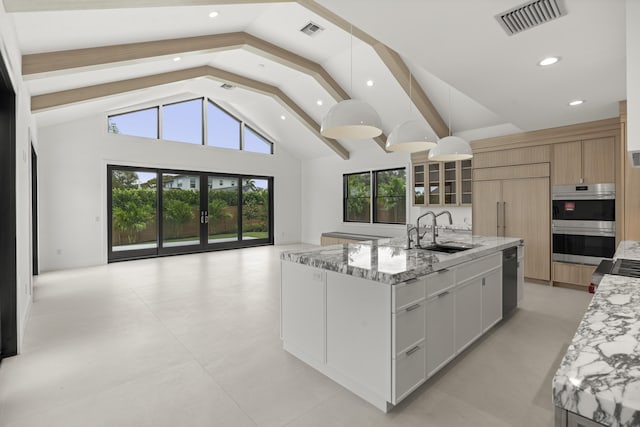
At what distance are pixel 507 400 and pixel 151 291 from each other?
457 cm

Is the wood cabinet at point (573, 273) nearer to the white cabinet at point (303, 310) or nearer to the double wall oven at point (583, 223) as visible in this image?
the double wall oven at point (583, 223)

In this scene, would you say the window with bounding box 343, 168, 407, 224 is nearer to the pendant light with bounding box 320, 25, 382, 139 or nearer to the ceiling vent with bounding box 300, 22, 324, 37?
the ceiling vent with bounding box 300, 22, 324, 37

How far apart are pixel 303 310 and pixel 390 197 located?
243 inches

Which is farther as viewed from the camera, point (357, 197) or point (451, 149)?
point (357, 197)

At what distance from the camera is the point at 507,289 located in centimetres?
345

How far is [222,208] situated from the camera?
8.75 metres

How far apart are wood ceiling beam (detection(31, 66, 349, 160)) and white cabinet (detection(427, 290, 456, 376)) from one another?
5.66m

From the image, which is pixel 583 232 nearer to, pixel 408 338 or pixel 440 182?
pixel 440 182

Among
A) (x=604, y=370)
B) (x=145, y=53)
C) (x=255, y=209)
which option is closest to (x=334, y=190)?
(x=255, y=209)

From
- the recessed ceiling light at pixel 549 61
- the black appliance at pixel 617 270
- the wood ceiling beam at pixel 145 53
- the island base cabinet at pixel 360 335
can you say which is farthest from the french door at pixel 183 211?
the black appliance at pixel 617 270

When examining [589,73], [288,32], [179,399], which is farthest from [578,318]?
[288,32]

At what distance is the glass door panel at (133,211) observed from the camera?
23.3ft

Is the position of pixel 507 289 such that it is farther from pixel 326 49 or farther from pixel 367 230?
pixel 367 230

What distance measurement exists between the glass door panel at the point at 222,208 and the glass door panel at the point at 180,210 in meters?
0.34
